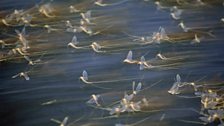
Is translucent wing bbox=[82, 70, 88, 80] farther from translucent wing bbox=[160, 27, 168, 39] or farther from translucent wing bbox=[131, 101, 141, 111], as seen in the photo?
translucent wing bbox=[160, 27, 168, 39]

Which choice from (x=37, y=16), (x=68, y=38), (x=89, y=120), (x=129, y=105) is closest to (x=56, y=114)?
(x=89, y=120)

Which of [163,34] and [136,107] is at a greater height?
[163,34]

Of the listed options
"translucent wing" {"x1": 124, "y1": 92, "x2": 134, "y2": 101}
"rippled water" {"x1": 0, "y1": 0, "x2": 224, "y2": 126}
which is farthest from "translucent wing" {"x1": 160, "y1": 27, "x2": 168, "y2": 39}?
"translucent wing" {"x1": 124, "y1": 92, "x2": 134, "y2": 101}

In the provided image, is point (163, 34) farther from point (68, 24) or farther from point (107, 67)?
point (68, 24)

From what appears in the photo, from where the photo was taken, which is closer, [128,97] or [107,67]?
[128,97]

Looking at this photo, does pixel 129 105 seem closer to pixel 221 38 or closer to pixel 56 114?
pixel 56 114

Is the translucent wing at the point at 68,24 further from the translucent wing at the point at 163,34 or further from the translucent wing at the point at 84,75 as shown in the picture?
the translucent wing at the point at 163,34

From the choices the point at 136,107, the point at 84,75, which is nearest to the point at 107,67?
the point at 84,75

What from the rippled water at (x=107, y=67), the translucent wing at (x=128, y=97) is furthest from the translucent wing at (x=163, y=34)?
the translucent wing at (x=128, y=97)

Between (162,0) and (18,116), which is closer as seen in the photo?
(18,116)
